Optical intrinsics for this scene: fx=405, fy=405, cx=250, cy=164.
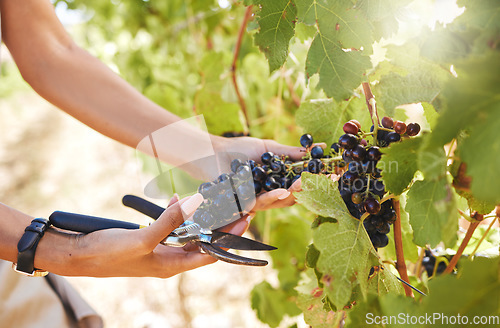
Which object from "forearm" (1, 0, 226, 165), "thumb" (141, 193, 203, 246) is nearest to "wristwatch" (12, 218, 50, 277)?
"thumb" (141, 193, 203, 246)

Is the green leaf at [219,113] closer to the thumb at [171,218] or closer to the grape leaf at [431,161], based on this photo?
the thumb at [171,218]

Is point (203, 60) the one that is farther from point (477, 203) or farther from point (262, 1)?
point (477, 203)

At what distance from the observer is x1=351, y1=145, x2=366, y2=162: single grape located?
2.38 ft

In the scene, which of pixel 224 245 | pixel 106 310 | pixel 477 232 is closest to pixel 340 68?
pixel 224 245

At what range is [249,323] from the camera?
266 centimetres

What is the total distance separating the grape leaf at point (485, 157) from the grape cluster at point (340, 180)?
283mm

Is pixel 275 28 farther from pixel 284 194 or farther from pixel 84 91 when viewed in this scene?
pixel 84 91

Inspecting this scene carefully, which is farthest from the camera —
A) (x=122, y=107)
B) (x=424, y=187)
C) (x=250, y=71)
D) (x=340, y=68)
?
(x=250, y=71)

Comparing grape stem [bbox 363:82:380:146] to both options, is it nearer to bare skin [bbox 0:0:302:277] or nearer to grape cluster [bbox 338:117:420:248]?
grape cluster [bbox 338:117:420:248]

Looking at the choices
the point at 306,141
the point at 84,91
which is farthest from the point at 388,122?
the point at 84,91

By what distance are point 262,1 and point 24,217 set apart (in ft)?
2.47

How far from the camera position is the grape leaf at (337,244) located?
0.61 meters

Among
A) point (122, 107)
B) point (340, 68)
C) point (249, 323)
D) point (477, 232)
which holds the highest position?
point (122, 107)

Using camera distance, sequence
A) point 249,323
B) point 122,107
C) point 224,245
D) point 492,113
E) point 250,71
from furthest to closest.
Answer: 1. point 249,323
2. point 250,71
3. point 122,107
4. point 224,245
5. point 492,113
